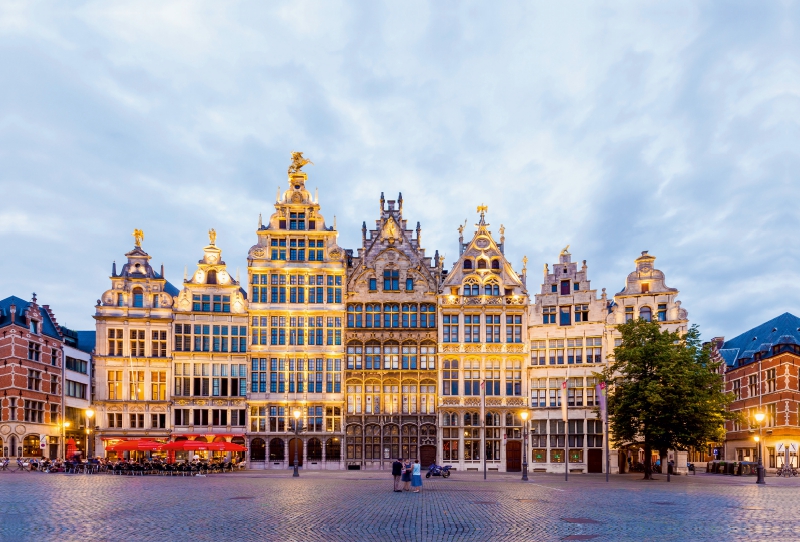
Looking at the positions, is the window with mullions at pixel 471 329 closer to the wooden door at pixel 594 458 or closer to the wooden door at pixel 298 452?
the wooden door at pixel 594 458

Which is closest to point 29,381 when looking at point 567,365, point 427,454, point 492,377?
point 427,454

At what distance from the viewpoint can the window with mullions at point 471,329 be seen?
69.2 metres

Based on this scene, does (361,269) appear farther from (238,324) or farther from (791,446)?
(791,446)

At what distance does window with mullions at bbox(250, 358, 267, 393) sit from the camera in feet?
226

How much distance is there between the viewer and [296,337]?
69.4 m

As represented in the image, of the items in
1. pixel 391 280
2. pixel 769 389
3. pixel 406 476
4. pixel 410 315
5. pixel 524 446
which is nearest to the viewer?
pixel 406 476

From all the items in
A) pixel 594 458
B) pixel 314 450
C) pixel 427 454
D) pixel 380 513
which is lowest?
pixel 594 458

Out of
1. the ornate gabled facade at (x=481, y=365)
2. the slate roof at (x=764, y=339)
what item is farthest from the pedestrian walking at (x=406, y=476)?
the slate roof at (x=764, y=339)

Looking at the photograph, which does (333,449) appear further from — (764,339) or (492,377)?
(764,339)

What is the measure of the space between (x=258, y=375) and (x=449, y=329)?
16492mm

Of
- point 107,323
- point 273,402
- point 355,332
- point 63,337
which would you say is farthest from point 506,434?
point 63,337

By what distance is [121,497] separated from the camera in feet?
104

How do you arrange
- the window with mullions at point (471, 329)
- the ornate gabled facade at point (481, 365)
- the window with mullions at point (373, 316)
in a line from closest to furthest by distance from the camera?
the ornate gabled facade at point (481, 365), the window with mullions at point (471, 329), the window with mullions at point (373, 316)

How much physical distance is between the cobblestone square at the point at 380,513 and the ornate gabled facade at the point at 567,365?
27.2 metres
